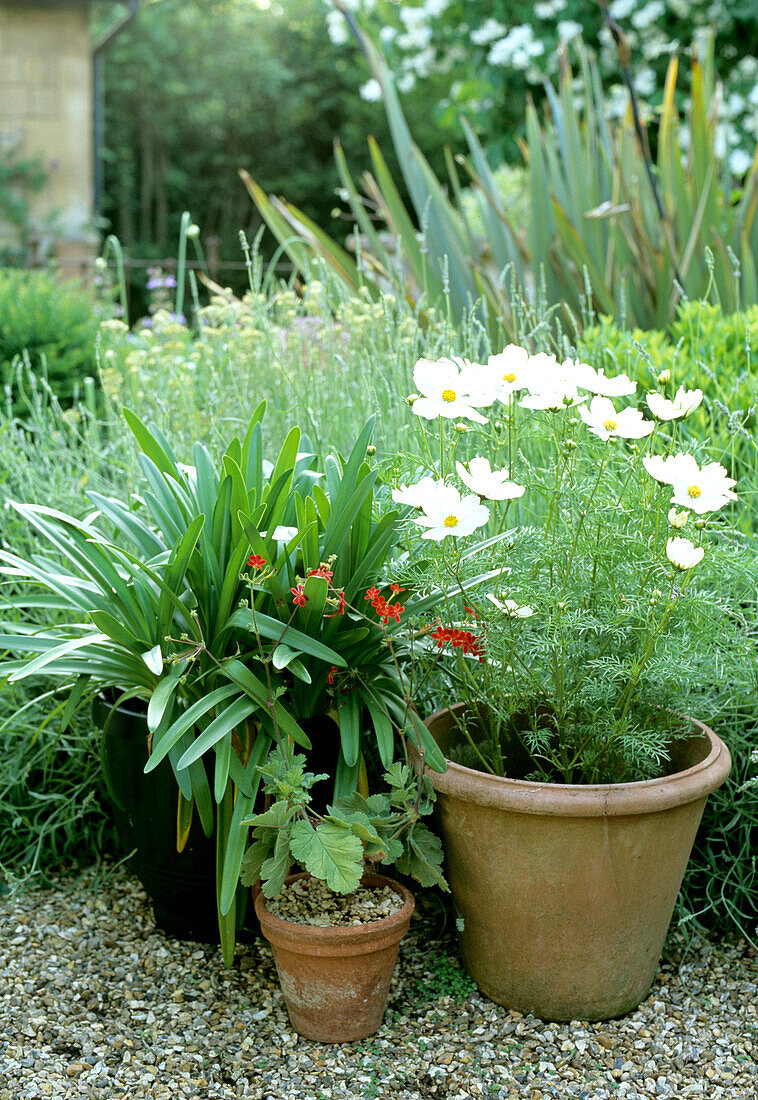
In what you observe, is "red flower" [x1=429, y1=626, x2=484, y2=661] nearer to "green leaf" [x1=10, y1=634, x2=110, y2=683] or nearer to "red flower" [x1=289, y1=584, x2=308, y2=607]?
"red flower" [x1=289, y1=584, x2=308, y2=607]

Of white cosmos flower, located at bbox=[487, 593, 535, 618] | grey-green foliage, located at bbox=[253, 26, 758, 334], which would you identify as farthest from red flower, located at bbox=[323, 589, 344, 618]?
grey-green foliage, located at bbox=[253, 26, 758, 334]

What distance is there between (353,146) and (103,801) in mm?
16071

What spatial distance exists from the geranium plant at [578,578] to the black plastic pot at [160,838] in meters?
0.55

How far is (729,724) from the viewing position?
204 centimetres

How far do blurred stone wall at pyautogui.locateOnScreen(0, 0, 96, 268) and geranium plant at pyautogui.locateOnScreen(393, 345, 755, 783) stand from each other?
977cm

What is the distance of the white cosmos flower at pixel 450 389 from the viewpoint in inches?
63.6

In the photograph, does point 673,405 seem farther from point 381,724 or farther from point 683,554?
point 381,724

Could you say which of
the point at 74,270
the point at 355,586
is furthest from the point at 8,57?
the point at 355,586

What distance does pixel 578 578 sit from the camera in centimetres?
178

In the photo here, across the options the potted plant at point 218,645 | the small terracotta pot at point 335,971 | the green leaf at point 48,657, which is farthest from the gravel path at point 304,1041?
the green leaf at point 48,657

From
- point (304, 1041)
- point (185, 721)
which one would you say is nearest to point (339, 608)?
point (185, 721)

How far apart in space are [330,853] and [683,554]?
73 centimetres

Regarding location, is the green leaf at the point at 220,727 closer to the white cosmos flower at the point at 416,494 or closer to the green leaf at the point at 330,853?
the green leaf at the point at 330,853

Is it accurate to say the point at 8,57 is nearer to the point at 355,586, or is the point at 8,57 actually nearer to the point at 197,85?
the point at 197,85
